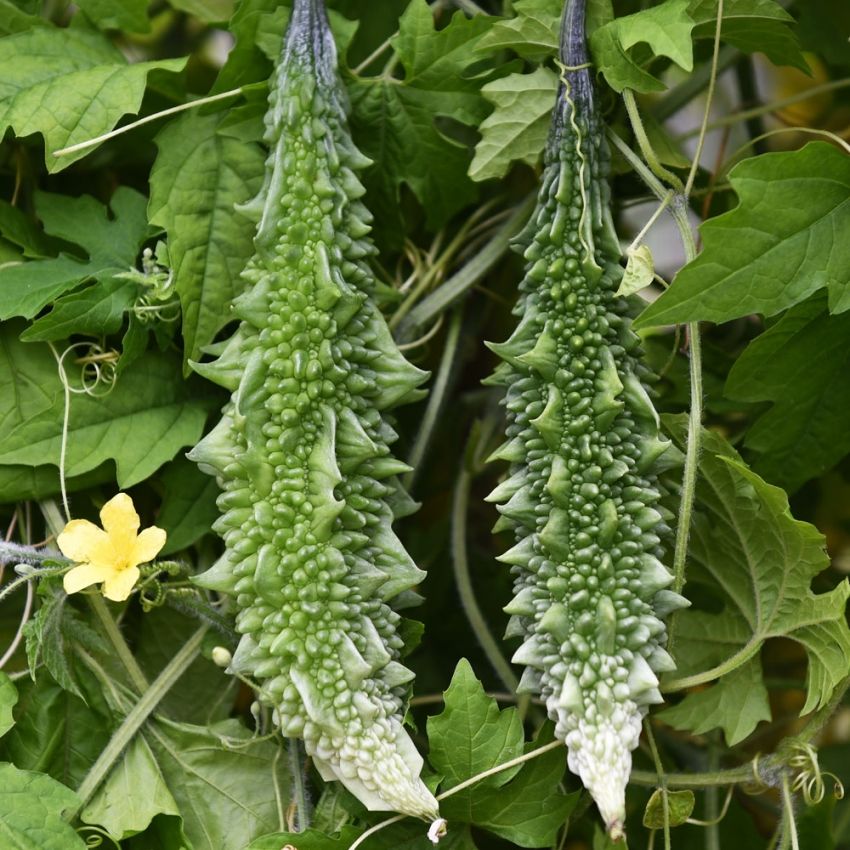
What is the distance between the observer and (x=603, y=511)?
923mm

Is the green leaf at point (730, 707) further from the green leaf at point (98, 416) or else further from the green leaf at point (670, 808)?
the green leaf at point (98, 416)

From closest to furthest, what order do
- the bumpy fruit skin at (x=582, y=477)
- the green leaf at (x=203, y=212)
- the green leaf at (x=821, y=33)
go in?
the bumpy fruit skin at (x=582, y=477) → the green leaf at (x=203, y=212) → the green leaf at (x=821, y=33)

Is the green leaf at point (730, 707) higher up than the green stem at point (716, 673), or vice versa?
the green stem at point (716, 673)

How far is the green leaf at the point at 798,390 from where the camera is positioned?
1057mm

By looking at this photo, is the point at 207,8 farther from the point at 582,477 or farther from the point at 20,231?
the point at 582,477

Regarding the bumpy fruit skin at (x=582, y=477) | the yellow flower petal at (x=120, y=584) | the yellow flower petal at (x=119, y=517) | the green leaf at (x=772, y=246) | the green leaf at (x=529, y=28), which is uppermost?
the green leaf at (x=529, y=28)

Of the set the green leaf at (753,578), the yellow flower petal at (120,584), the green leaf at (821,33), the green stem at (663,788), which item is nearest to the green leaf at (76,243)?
the yellow flower petal at (120,584)

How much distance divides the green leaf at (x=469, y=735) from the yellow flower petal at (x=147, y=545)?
311 mm

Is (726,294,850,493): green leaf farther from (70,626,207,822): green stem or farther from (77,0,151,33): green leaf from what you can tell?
(77,0,151,33): green leaf

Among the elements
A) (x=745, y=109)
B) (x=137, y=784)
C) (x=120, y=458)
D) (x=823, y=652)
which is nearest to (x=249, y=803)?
(x=137, y=784)

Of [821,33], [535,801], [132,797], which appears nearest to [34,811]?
[132,797]

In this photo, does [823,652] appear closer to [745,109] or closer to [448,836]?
[448,836]

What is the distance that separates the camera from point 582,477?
93 cm

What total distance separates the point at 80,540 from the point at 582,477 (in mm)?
484
